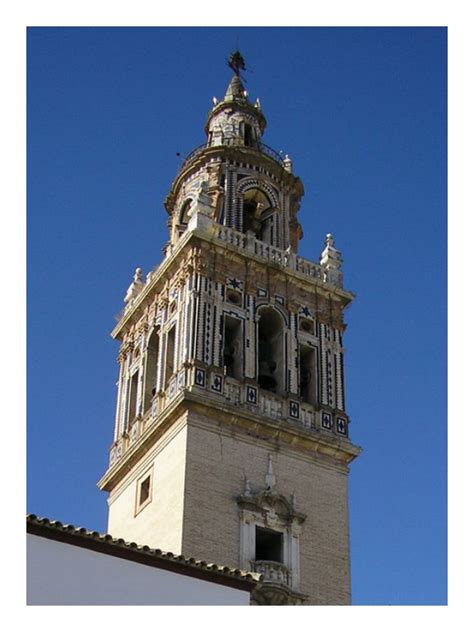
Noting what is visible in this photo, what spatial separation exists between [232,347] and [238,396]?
6.21 feet

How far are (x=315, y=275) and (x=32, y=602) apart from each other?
687 inches

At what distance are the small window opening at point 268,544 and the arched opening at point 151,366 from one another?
503 centimetres

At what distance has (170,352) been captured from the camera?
29.8 m

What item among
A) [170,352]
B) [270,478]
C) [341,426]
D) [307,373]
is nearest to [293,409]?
[341,426]

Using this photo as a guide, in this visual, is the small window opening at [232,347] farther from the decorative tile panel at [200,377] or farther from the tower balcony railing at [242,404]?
the decorative tile panel at [200,377]

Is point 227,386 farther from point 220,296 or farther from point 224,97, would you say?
point 224,97

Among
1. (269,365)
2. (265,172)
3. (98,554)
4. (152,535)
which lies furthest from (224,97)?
(98,554)

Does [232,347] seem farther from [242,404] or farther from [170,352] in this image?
[242,404]

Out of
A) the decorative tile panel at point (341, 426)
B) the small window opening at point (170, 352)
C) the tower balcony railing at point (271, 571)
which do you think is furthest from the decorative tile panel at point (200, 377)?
the tower balcony railing at point (271, 571)

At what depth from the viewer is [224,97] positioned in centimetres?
3800

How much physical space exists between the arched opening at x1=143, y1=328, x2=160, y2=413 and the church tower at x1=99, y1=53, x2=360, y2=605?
35 millimetres

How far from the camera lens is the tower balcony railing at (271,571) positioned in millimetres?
25172

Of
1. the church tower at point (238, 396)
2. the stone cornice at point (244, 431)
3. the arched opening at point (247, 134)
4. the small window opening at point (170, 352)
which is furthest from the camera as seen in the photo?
the arched opening at point (247, 134)

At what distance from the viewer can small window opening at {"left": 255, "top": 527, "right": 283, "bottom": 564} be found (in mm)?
26203
